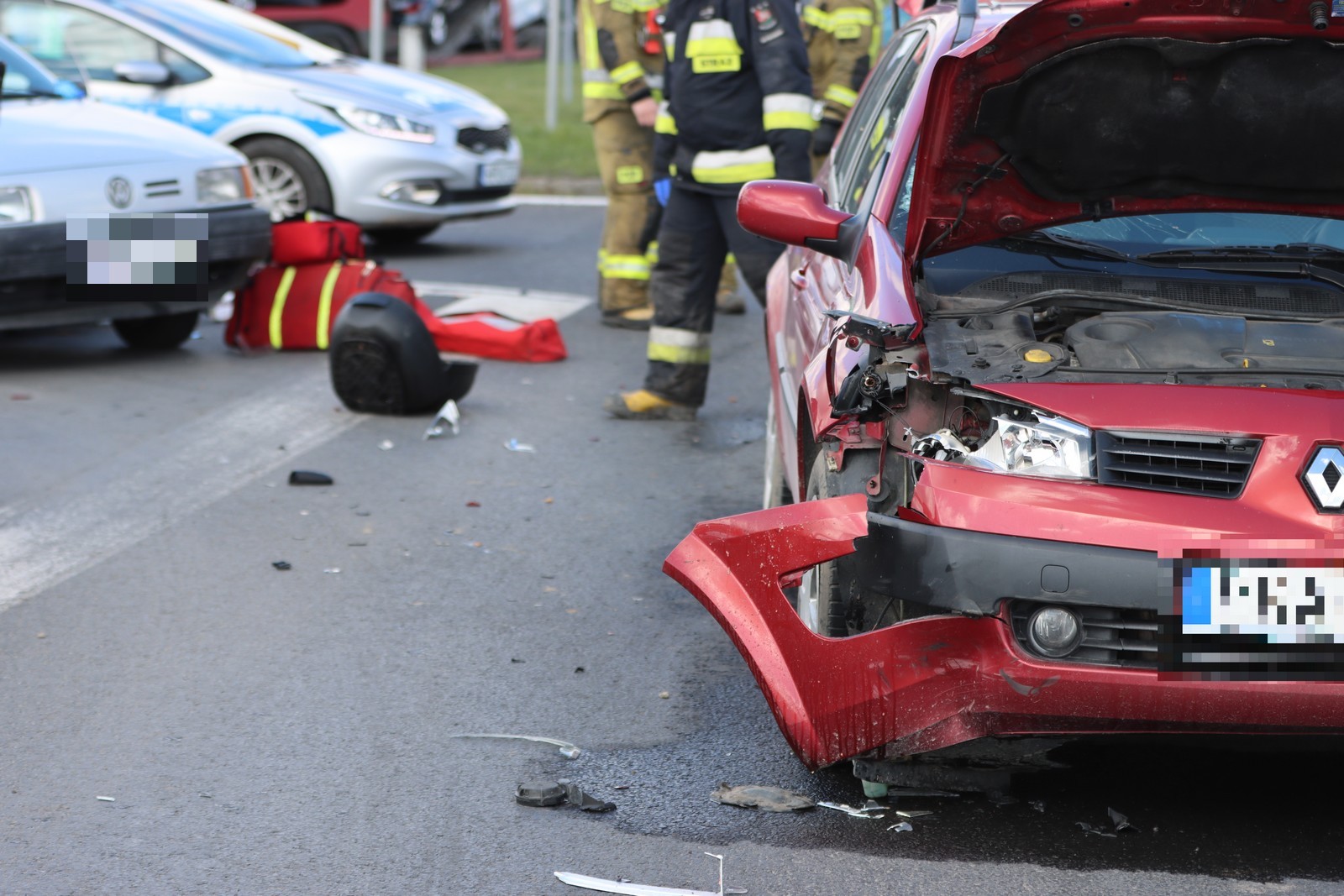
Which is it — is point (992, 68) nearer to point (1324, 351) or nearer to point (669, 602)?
Result: point (1324, 351)

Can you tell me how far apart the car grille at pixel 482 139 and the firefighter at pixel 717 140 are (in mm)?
4694

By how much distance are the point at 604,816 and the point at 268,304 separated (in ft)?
19.7

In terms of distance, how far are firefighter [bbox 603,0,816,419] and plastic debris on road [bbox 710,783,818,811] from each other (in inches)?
149

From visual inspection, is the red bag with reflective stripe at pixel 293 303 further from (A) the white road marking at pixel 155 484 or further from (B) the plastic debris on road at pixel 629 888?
(B) the plastic debris on road at pixel 629 888

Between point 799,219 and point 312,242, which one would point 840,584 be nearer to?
point 799,219

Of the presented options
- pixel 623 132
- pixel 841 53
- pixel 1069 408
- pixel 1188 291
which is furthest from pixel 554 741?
pixel 841 53

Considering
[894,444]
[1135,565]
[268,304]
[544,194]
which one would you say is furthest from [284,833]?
[544,194]

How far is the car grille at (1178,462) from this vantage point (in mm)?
3168

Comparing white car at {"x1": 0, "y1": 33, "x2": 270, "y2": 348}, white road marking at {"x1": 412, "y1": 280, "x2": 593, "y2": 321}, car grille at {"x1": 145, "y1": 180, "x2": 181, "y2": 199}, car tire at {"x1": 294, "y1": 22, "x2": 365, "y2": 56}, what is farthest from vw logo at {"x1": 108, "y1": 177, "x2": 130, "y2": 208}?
car tire at {"x1": 294, "y1": 22, "x2": 365, "y2": 56}

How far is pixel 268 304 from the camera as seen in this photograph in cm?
906

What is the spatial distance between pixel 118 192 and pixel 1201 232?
545cm

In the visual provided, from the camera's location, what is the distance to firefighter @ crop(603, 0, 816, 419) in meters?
7.11

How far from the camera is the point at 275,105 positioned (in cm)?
1130

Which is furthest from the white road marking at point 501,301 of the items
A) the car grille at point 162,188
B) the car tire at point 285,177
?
the car grille at point 162,188
